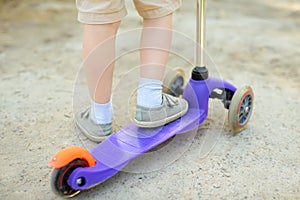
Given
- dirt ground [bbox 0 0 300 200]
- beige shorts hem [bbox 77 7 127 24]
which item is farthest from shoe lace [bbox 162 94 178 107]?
beige shorts hem [bbox 77 7 127 24]

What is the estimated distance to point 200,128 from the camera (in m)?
1.35

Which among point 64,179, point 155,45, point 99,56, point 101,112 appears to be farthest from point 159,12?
point 64,179

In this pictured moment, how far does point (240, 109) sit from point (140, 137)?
1.04 ft

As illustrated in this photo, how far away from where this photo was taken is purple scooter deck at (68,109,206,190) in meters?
1.01

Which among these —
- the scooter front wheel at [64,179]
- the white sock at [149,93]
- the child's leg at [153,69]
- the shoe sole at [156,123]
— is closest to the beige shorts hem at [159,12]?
the child's leg at [153,69]

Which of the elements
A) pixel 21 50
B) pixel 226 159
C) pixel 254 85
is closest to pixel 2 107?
pixel 21 50

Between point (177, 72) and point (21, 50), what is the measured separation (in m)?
0.80

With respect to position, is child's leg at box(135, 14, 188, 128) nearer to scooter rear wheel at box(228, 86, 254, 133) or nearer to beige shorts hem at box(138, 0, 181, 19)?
beige shorts hem at box(138, 0, 181, 19)

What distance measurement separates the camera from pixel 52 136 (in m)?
1.30

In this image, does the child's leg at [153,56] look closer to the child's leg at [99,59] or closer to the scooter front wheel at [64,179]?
the child's leg at [99,59]

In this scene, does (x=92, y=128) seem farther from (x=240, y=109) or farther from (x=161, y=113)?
(x=240, y=109)

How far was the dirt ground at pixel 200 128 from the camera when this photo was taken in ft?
3.58

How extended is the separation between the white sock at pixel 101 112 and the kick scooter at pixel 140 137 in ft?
0.18

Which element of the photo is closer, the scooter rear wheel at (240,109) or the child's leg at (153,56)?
the child's leg at (153,56)
